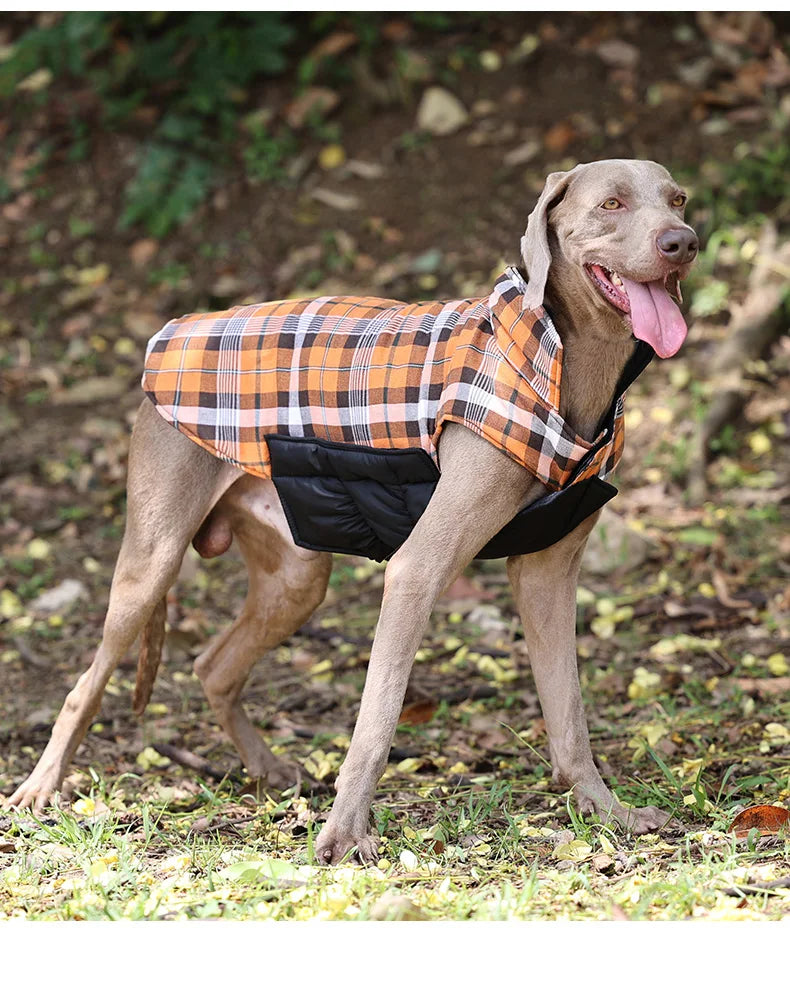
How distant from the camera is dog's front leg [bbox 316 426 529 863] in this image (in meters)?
4.09

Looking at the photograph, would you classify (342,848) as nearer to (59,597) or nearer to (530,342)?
(530,342)

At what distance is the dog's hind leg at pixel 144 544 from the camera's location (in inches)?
186

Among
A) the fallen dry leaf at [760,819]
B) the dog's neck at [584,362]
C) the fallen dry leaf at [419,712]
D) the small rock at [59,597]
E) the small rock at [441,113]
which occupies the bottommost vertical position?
the small rock at [59,597]

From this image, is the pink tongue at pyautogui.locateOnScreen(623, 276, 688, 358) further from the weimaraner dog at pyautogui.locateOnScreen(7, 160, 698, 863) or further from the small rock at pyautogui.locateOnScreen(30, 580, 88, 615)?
the small rock at pyautogui.locateOnScreen(30, 580, 88, 615)

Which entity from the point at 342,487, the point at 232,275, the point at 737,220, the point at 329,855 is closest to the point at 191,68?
the point at 232,275

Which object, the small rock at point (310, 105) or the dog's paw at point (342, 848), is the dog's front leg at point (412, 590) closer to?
the dog's paw at point (342, 848)

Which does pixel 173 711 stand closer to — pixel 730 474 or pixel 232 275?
pixel 730 474

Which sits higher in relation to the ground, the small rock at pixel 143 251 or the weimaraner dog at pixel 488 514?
the weimaraner dog at pixel 488 514

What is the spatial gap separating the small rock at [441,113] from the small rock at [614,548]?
478cm

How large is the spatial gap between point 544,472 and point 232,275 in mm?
6550

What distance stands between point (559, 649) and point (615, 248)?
1.44 metres

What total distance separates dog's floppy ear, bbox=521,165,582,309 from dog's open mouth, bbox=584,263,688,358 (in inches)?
5.8

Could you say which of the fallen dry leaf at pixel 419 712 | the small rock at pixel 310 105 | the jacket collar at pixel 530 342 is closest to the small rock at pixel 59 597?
the fallen dry leaf at pixel 419 712

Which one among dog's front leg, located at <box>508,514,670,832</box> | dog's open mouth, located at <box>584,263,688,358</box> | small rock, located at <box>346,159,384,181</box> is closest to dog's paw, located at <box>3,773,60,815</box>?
dog's front leg, located at <box>508,514,670,832</box>
